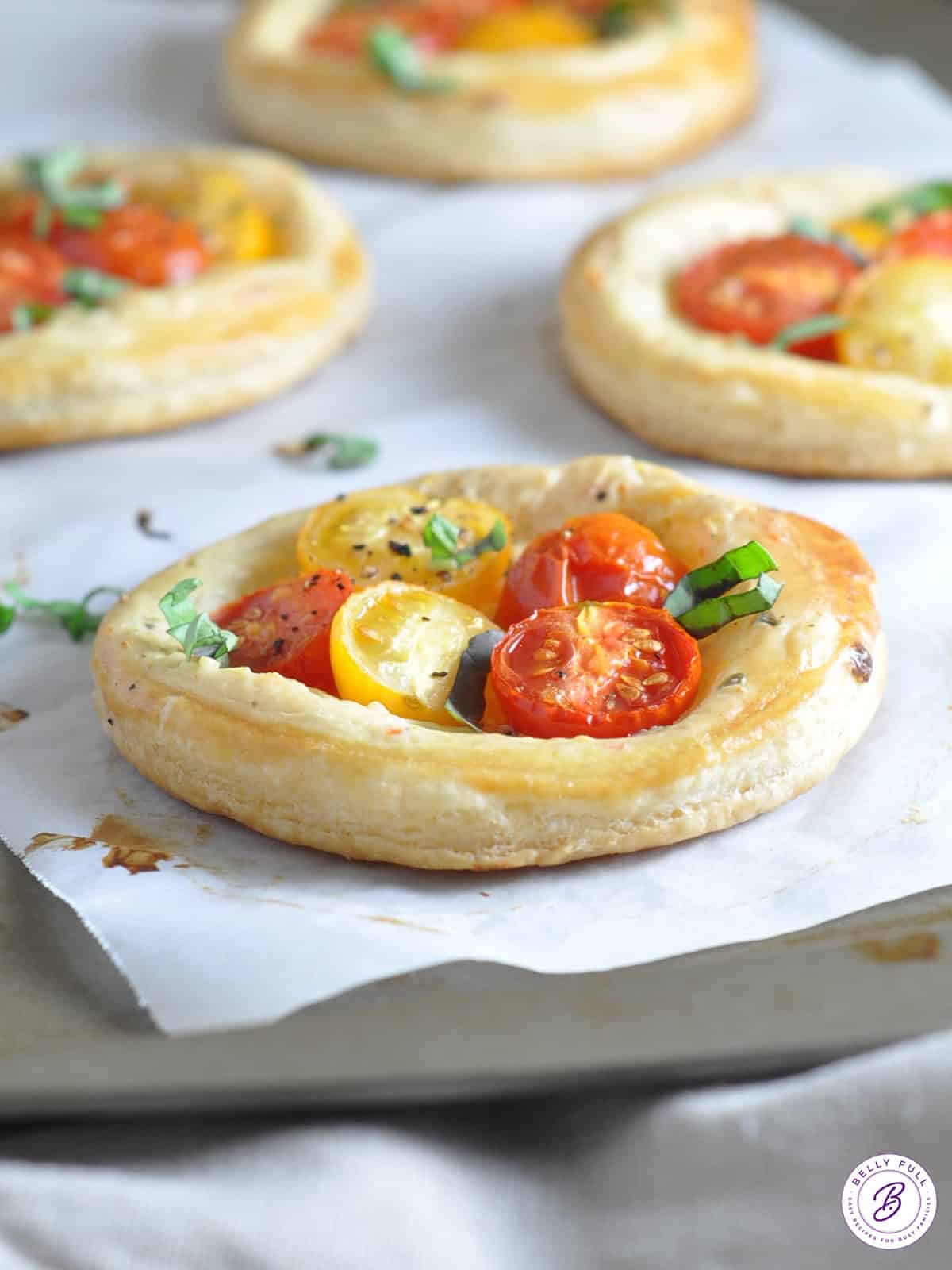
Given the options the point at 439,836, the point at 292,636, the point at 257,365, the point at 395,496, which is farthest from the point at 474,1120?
the point at 257,365

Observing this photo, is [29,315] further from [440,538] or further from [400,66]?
[400,66]

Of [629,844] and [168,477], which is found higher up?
[629,844]

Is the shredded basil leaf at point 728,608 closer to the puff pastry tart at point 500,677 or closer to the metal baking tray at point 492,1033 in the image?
the puff pastry tart at point 500,677

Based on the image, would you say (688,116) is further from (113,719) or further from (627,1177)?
(627,1177)

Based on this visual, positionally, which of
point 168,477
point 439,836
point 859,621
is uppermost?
Result: point 859,621

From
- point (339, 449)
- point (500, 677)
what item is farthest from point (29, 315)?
point (500, 677)

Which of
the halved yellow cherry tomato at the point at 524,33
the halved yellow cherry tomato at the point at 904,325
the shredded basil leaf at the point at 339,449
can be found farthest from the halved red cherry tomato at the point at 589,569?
the halved yellow cherry tomato at the point at 524,33

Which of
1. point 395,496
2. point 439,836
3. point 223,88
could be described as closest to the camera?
point 439,836

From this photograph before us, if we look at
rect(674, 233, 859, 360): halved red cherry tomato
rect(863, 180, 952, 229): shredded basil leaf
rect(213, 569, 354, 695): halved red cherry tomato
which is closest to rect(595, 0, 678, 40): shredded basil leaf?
rect(863, 180, 952, 229): shredded basil leaf
